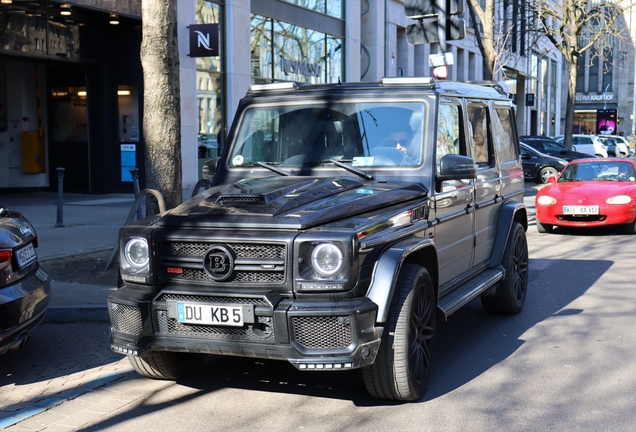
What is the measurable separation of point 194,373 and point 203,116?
1585 cm

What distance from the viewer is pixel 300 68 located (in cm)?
2533

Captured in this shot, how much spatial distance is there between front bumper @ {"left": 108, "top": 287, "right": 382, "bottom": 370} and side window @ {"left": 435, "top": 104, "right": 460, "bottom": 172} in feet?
6.08

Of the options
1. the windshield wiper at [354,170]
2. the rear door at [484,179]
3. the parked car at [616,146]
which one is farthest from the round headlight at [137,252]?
the parked car at [616,146]

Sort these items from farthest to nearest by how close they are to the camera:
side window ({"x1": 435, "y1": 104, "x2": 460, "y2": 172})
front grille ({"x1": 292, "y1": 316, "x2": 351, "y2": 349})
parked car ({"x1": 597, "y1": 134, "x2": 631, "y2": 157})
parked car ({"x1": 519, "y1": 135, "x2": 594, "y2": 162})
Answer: parked car ({"x1": 597, "y1": 134, "x2": 631, "y2": 157}) < parked car ({"x1": 519, "y1": 135, "x2": 594, "y2": 162}) < side window ({"x1": 435, "y1": 104, "x2": 460, "y2": 172}) < front grille ({"x1": 292, "y1": 316, "x2": 351, "y2": 349})

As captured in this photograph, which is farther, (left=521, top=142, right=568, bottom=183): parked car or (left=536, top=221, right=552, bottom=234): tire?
(left=521, top=142, right=568, bottom=183): parked car

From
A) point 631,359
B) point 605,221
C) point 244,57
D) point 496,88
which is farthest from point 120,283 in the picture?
point 244,57

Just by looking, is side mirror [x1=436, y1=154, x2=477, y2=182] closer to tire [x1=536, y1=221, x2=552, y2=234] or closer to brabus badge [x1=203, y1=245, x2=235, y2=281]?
brabus badge [x1=203, y1=245, x2=235, y2=281]

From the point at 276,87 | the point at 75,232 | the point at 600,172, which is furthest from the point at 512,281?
the point at 600,172

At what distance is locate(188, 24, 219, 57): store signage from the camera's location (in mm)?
19094

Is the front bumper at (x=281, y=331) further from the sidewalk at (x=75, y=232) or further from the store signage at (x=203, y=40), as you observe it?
the store signage at (x=203, y=40)

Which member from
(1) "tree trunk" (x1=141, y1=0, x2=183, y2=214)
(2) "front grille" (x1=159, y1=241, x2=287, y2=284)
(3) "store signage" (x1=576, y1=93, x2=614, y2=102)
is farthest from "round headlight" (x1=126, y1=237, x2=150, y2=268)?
(3) "store signage" (x1=576, y1=93, x2=614, y2=102)

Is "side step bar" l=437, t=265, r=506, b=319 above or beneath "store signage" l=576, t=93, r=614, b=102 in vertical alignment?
beneath

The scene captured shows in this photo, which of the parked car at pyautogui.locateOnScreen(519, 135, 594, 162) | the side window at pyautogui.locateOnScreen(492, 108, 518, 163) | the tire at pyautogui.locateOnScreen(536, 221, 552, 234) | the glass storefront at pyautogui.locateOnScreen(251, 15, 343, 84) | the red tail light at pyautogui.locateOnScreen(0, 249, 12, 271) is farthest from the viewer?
the parked car at pyautogui.locateOnScreen(519, 135, 594, 162)

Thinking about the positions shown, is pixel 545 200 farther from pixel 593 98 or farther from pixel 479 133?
pixel 593 98
